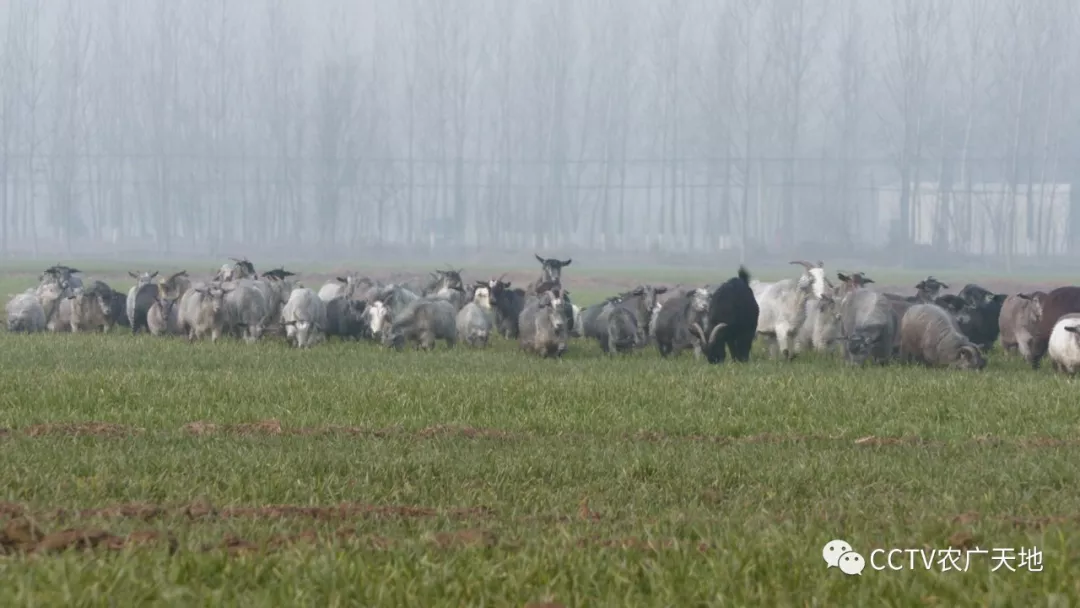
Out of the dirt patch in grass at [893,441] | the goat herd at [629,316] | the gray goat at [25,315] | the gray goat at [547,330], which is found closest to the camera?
the dirt patch in grass at [893,441]

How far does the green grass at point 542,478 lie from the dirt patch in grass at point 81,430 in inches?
6.0

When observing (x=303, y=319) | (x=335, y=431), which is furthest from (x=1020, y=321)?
(x=335, y=431)

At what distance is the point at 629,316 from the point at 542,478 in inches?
702

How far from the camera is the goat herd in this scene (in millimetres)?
26172

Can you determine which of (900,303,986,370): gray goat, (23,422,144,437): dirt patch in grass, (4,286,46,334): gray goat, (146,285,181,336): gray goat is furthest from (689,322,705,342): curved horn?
(4,286,46,334): gray goat

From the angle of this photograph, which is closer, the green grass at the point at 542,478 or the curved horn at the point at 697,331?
the green grass at the point at 542,478

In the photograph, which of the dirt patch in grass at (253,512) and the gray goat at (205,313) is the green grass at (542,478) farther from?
the gray goat at (205,313)

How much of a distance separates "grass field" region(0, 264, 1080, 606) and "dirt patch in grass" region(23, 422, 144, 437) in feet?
0.16

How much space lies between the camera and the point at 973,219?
111m

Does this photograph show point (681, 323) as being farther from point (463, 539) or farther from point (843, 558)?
point (843, 558)

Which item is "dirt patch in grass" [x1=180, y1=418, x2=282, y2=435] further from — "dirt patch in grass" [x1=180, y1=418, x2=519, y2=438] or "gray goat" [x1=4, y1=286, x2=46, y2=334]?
"gray goat" [x1=4, y1=286, x2=46, y2=334]

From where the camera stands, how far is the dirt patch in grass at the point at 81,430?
14812 millimetres

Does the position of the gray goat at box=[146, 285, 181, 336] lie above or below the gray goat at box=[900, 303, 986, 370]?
below

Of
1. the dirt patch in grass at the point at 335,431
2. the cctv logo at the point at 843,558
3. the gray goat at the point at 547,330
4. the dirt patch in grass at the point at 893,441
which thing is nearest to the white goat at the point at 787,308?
the gray goat at the point at 547,330
